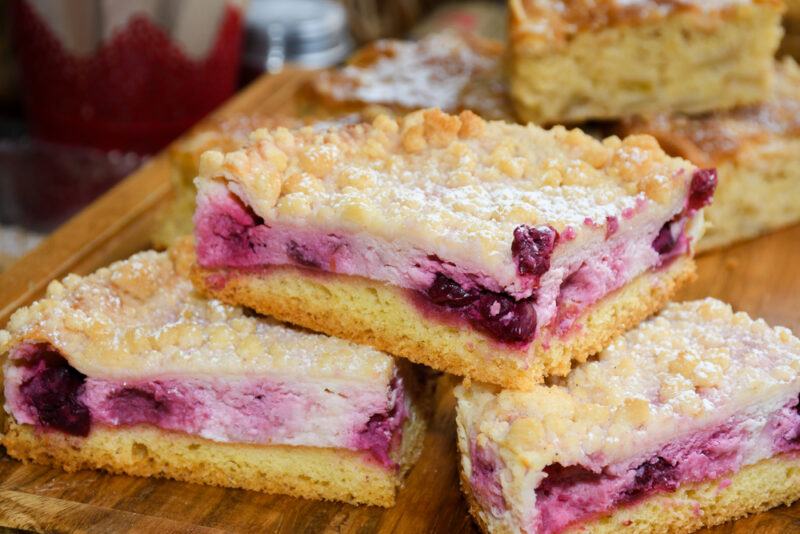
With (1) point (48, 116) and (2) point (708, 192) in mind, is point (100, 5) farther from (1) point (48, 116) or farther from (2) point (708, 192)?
(2) point (708, 192)

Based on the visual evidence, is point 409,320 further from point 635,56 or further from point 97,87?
point 97,87

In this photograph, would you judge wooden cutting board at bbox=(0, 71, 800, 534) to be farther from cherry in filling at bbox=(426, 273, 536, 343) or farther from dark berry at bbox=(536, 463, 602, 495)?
cherry in filling at bbox=(426, 273, 536, 343)

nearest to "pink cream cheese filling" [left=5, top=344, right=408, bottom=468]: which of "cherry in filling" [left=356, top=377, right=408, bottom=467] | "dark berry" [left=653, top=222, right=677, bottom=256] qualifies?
"cherry in filling" [left=356, top=377, right=408, bottom=467]

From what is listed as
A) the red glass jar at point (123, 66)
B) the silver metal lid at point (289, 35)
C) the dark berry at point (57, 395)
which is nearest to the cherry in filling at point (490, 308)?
the dark berry at point (57, 395)

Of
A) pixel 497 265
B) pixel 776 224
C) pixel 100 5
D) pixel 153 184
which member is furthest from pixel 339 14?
pixel 497 265

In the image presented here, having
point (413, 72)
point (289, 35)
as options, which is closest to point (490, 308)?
point (413, 72)
